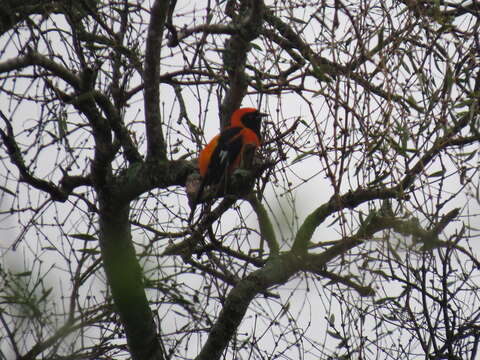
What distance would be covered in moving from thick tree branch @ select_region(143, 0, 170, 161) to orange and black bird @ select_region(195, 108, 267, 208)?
380mm

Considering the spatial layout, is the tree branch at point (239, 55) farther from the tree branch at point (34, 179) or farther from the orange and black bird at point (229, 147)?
the tree branch at point (34, 179)

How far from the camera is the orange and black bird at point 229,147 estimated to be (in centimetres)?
457

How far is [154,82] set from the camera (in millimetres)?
4195

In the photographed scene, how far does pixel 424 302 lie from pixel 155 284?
171cm

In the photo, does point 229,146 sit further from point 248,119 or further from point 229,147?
point 248,119

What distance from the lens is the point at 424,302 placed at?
347 cm

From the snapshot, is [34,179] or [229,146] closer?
[34,179]

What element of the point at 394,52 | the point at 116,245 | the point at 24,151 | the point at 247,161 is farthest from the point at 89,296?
the point at 394,52

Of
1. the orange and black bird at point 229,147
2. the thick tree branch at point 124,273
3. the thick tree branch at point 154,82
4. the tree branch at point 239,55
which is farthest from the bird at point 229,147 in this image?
the thick tree branch at point 124,273

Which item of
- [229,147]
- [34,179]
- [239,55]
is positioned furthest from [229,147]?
[34,179]

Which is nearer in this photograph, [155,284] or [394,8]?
[394,8]

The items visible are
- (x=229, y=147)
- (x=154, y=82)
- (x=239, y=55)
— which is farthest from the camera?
(x=229, y=147)

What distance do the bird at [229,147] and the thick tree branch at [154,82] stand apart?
0.37 metres

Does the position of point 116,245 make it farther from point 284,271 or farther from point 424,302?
point 424,302
